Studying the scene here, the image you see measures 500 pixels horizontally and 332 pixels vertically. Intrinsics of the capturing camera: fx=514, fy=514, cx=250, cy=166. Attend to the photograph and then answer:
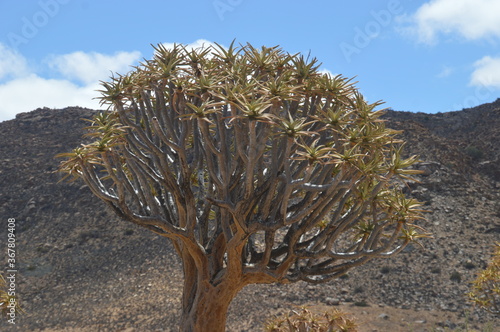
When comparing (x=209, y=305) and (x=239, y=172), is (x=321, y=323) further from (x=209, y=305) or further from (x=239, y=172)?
(x=239, y=172)

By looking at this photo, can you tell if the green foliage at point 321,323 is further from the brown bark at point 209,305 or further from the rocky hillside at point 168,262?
the rocky hillside at point 168,262

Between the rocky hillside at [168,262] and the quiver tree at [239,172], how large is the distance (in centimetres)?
728

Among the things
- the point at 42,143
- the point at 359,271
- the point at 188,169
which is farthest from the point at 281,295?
the point at 42,143

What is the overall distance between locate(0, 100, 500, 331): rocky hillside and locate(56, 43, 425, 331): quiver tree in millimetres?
7285

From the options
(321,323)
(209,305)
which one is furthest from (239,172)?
(321,323)

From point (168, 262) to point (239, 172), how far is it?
42.1ft

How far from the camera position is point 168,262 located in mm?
18516

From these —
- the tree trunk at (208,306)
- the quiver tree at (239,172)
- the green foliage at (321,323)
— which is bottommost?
the green foliage at (321,323)

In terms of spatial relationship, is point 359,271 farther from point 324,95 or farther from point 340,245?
point 324,95

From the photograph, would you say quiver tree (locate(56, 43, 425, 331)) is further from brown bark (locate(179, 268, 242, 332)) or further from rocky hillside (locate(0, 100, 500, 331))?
rocky hillside (locate(0, 100, 500, 331))

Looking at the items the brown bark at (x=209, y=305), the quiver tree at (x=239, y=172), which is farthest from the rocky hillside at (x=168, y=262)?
the quiver tree at (x=239, y=172)

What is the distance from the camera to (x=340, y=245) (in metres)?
18.6

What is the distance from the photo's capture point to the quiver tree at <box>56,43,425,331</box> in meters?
5.96

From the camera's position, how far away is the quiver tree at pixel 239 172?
5961mm
